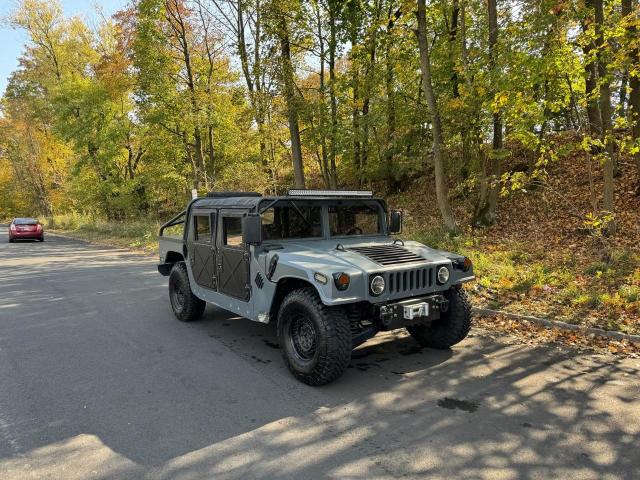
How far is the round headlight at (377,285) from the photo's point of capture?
394cm

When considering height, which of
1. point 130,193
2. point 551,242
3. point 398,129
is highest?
point 398,129

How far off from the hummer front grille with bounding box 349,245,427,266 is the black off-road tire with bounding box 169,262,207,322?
2.86 meters

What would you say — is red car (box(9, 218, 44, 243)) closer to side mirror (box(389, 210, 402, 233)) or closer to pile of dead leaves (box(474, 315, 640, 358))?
side mirror (box(389, 210, 402, 233))

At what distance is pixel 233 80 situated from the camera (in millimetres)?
19344

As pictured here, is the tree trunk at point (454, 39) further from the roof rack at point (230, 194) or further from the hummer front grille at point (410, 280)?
the hummer front grille at point (410, 280)

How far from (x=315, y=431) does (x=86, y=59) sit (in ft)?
95.2

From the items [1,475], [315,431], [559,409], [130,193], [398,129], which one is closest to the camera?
[1,475]

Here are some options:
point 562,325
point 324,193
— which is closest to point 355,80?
point 324,193

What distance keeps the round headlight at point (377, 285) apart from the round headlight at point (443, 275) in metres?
0.83

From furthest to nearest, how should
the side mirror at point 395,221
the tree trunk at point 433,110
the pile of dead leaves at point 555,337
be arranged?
the tree trunk at point 433,110 < the side mirror at point 395,221 < the pile of dead leaves at point 555,337

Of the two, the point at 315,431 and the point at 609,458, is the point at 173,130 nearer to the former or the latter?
the point at 315,431

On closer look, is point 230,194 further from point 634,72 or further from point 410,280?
point 634,72

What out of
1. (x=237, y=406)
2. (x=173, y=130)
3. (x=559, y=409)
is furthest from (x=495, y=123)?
(x=173, y=130)

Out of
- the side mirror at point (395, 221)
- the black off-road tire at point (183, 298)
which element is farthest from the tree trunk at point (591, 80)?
the black off-road tire at point (183, 298)
